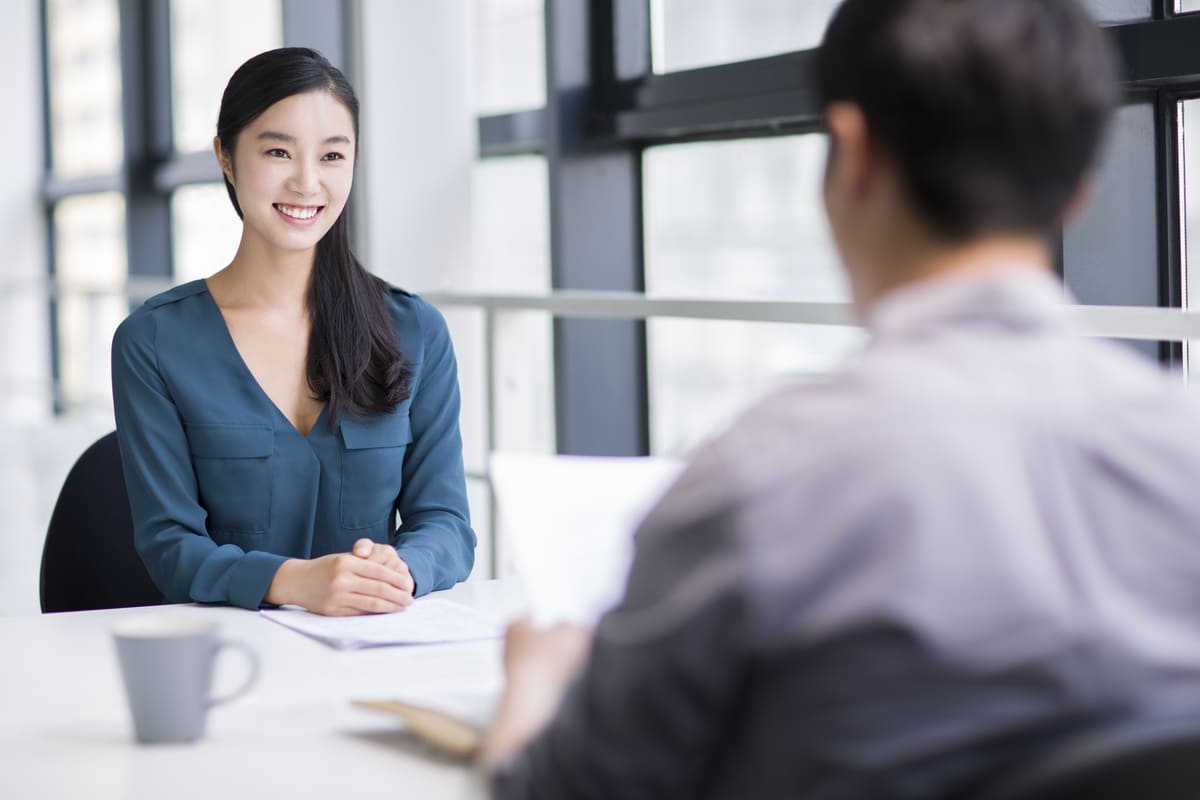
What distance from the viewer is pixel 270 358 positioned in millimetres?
1473

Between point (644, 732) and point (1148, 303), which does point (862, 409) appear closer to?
point (644, 732)

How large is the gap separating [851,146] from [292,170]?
1.05 m

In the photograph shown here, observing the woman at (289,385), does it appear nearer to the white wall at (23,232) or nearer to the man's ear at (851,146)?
the man's ear at (851,146)

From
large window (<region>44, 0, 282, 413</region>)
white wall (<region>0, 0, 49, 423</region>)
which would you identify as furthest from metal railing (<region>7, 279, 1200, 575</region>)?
white wall (<region>0, 0, 49, 423</region>)

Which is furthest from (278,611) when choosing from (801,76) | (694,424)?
(694,424)

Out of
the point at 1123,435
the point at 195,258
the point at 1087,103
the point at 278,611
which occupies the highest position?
the point at 195,258

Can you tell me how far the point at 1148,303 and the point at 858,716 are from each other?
140 centimetres

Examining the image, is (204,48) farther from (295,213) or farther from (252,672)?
(252,672)

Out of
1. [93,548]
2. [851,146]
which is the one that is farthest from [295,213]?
[851,146]

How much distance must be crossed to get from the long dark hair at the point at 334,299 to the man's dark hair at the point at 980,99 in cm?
94

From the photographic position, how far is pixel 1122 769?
45 centimetres

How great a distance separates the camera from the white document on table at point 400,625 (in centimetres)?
107

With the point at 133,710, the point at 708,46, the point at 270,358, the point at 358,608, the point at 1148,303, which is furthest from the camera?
the point at 708,46

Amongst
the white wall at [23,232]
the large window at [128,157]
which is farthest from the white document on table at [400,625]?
the white wall at [23,232]
